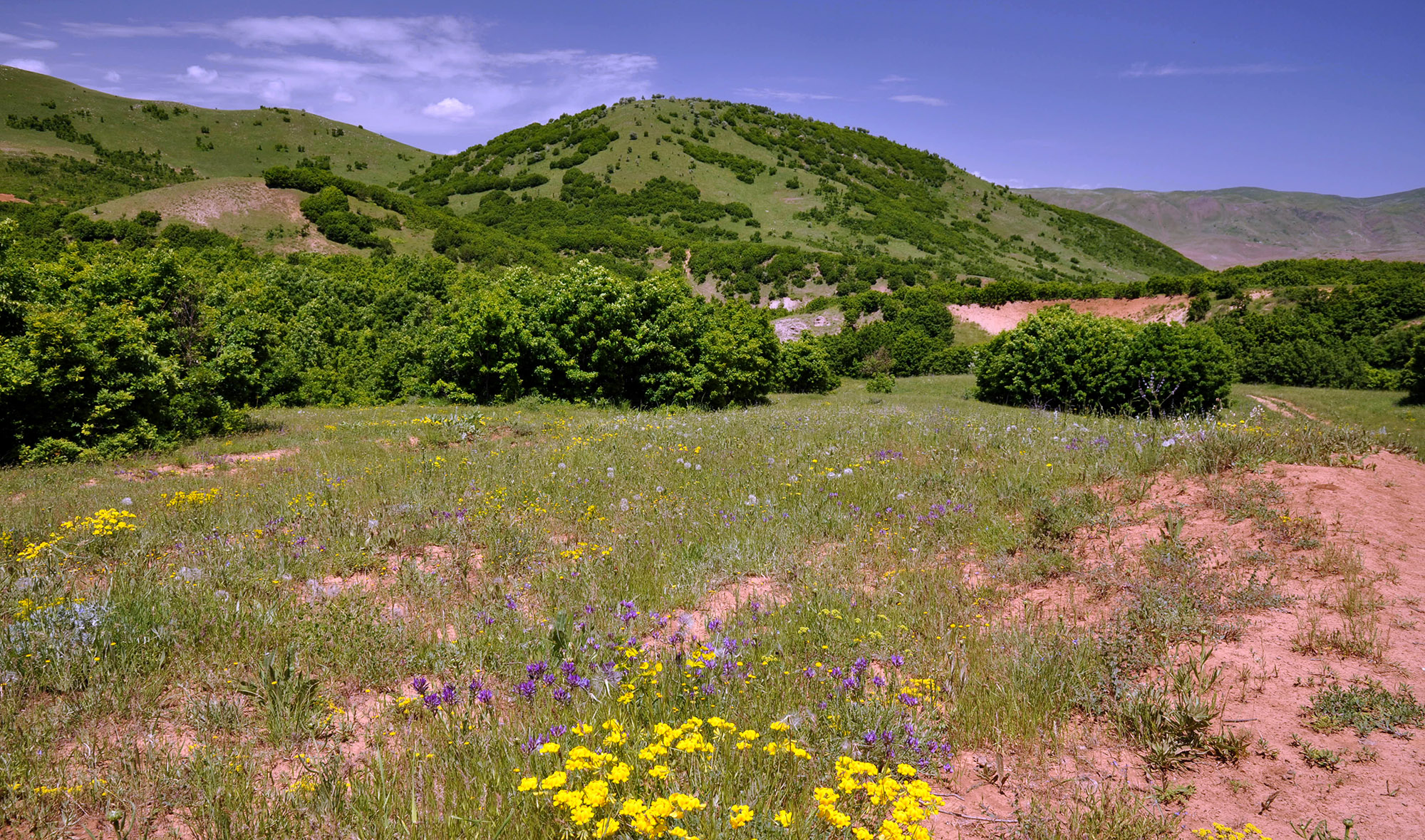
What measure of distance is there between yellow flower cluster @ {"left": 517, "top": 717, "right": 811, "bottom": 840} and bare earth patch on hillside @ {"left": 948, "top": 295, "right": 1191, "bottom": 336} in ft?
127

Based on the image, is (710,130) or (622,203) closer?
(622,203)

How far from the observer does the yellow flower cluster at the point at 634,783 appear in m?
2.01

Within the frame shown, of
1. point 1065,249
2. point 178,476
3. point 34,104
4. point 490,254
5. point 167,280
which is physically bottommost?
point 178,476

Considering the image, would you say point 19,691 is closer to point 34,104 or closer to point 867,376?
point 867,376

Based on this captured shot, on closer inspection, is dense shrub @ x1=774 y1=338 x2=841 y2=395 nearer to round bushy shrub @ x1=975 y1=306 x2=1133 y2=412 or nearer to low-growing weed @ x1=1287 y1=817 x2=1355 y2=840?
round bushy shrub @ x1=975 y1=306 x2=1133 y2=412

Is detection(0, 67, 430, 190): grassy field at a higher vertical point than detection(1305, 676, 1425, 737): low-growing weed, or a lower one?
higher

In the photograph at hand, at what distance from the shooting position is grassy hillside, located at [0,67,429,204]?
214 feet

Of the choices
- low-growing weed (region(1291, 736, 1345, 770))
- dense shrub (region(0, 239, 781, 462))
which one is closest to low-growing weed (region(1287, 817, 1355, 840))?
low-growing weed (region(1291, 736, 1345, 770))

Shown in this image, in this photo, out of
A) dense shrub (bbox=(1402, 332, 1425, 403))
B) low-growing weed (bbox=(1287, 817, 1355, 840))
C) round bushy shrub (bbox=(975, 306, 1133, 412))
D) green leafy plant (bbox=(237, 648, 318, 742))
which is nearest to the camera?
low-growing weed (bbox=(1287, 817, 1355, 840))

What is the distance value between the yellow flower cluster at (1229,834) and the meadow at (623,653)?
0.15 metres

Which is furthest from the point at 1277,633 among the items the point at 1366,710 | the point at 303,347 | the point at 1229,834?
the point at 303,347

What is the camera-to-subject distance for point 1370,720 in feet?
9.85

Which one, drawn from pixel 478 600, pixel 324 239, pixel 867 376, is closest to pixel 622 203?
pixel 324 239

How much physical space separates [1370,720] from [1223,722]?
0.63m
